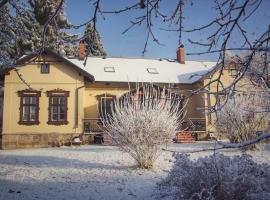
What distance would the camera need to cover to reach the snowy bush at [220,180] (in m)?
5.00

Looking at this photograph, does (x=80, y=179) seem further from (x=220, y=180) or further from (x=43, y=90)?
(x=43, y=90)

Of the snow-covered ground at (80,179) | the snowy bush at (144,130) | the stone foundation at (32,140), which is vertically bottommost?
the snow-covered ground at (80,179)

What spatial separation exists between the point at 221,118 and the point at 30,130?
12260 millimetres

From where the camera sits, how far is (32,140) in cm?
2141

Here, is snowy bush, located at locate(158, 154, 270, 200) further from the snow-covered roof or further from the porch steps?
the snow-covered roof

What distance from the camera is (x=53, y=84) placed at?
22.1m

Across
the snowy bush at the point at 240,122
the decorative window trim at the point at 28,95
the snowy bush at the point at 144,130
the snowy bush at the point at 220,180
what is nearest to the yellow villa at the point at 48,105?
the decorative window trim at the point at 28,95

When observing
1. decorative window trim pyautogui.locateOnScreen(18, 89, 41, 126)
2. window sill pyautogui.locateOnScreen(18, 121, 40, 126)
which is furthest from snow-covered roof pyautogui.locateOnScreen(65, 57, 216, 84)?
window sill pyautogui.locateOnScreen(18, 121, 40, 126)

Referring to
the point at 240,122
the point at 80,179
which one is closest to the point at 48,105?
the point at 240,122

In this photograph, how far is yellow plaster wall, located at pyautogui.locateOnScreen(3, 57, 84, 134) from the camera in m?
21.5

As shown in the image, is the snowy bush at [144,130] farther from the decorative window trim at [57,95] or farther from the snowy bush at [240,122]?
the decorative window trim at [57,95]

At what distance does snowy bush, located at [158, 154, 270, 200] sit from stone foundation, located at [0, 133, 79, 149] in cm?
1653

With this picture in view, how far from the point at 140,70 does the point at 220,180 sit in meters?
20.7

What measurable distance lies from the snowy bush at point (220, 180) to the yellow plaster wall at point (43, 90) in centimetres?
1677
